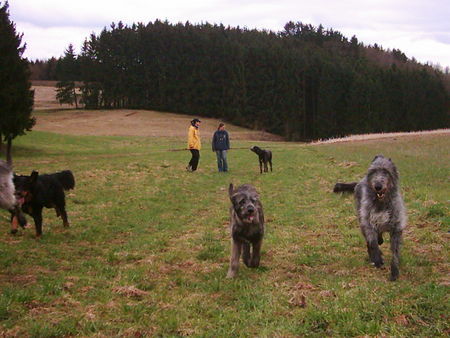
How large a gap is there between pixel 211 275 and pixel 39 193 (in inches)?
206

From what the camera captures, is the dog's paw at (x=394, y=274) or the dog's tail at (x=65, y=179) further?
the dog's tail at (x=65, y=179)

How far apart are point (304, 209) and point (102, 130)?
58073mm

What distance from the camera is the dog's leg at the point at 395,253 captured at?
669cm

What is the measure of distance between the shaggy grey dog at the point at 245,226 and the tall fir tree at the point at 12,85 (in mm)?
28952

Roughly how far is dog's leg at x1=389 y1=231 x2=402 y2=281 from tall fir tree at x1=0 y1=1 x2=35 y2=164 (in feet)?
101

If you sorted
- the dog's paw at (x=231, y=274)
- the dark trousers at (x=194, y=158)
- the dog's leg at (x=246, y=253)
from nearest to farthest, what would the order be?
the dog's paw at (x=231, y=274) < the dog's leg at (x=246, y=253) < the dark trousers at (x=194, y=158)

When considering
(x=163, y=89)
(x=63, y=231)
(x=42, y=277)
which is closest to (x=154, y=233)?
(x=63, y=231)

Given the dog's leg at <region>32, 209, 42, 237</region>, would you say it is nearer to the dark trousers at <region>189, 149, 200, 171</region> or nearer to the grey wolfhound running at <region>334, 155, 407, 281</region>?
the grey wolfhound running at <region>334, 155, 407, 281</region>

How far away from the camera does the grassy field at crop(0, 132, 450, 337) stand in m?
5.23

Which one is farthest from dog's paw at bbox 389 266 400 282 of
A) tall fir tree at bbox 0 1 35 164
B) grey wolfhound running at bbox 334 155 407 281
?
tall fir tree at bbox 0 1 35 164

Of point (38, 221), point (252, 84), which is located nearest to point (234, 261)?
point (38, 221)

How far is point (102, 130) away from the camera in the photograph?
222ft

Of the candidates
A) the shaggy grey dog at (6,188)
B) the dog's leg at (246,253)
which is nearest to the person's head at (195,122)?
the dog's leg at (246,253)

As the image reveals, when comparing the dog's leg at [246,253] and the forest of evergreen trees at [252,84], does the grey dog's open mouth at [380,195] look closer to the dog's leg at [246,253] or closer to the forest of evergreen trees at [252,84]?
the dog's leg at [246,253]
